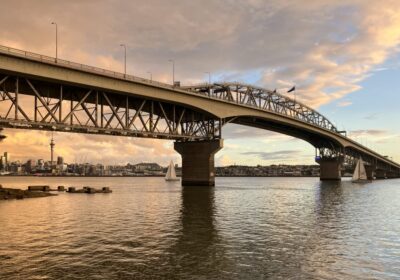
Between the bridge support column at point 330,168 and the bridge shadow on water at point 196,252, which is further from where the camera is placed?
the bridge support column at point 330,168

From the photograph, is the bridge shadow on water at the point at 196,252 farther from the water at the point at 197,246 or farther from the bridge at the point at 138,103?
the bridge at the point at 138,103

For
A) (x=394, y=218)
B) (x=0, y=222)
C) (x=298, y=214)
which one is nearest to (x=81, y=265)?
(x=0, y=222)

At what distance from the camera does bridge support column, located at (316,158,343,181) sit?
180375 millimetres

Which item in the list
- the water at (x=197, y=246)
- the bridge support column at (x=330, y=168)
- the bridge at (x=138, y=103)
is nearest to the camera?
the water at (x=197, y=246)

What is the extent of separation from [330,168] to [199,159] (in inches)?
4027

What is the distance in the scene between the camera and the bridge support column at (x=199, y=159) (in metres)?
96.4

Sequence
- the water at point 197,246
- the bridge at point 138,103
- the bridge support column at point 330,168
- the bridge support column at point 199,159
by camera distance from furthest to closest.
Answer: the bridge support column at point 330,168
the bridge support column at point 199,159
the bridge at point 138,103
the water at point 197,246

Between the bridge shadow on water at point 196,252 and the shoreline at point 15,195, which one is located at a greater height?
the shoreline at point 15,195

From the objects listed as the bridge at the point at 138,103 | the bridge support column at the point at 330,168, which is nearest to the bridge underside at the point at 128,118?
the bridge at the point at 138,103

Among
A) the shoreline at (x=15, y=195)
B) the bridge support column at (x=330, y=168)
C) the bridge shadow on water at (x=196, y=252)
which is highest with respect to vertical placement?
the bridge support column at (x=330, y=168)

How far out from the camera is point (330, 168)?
600 ft

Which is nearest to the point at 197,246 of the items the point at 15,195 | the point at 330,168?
the point at 15,195

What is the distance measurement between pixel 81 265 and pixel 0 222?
18.7 m

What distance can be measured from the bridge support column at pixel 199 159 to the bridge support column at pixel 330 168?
98540 millimetres
